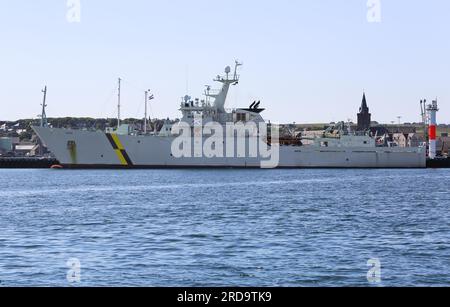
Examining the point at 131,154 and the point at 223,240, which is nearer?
the point at 223,240

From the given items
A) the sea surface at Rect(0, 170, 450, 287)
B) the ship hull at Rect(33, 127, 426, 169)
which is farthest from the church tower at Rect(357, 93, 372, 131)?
the sea surface at Rect(0, 170, 450, 287)

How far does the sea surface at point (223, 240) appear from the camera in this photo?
1355 cm

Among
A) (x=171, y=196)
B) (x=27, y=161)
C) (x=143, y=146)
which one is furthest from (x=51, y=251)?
(x=27, y=161)

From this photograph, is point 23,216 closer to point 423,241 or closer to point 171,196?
point 171,196

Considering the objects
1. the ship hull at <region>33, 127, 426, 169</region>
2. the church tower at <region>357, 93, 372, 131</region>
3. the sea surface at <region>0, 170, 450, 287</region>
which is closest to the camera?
the sea surface at <region>0, 170, 450, 287</region>

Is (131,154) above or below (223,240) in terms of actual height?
above

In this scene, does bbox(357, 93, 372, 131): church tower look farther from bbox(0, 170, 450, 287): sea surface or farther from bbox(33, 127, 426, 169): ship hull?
bbox(0, 170, 450, 287): sea surface

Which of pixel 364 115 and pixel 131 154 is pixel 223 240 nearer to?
pixel 131 154

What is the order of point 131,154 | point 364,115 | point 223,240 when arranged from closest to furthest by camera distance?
1. point 223,240
2. point 131,154
3. point 364,115

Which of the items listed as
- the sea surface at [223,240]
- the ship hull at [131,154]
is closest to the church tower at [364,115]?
the ship hull at [131,154]

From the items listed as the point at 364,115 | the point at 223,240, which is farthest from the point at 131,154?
the point at 364,115

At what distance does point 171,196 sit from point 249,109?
42403mm

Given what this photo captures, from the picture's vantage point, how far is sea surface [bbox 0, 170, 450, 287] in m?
13.6

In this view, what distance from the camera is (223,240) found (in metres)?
19.3
